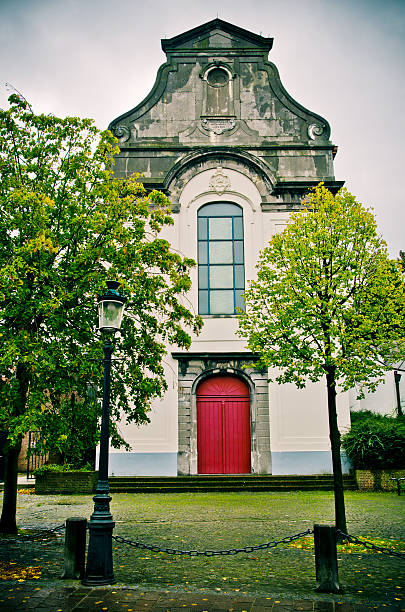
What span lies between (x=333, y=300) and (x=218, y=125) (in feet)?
42.4

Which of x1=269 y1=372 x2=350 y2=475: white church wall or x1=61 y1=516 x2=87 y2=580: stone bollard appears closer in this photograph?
x1=61 y1=516 x2=87 y2=580: stone bollard

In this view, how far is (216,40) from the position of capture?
21.7m

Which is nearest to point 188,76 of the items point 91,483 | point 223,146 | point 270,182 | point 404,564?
point 223,146

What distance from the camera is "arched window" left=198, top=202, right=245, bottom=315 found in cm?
1908

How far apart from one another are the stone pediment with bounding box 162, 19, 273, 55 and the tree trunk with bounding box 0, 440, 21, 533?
17527 mm

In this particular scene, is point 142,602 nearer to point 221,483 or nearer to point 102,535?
point 102,535

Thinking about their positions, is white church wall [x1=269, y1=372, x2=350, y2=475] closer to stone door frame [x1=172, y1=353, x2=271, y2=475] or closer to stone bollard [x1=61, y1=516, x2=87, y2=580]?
stone door frame [x1=172, y1=353, x2=271, y2=475]

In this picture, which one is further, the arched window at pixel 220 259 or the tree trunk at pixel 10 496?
the arched window at pixel 220 259

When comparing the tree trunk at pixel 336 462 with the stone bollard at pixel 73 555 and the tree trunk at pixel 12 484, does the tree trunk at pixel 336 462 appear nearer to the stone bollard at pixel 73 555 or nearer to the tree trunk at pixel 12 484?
the stone bollard at pixel 73 555

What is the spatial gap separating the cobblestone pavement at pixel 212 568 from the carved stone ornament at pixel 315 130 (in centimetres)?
1363

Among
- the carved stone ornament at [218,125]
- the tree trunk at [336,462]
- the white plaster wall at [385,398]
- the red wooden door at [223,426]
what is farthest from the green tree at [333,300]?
the white plaster wall at [385,398]

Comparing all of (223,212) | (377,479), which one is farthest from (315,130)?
(377,479)

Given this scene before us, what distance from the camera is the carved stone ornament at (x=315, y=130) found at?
2045cm

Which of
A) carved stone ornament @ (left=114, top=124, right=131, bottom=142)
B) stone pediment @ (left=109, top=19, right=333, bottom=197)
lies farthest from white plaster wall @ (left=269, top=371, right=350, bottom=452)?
carved stone ornament @ (left=114, top=124, right=131, bottom=142)
